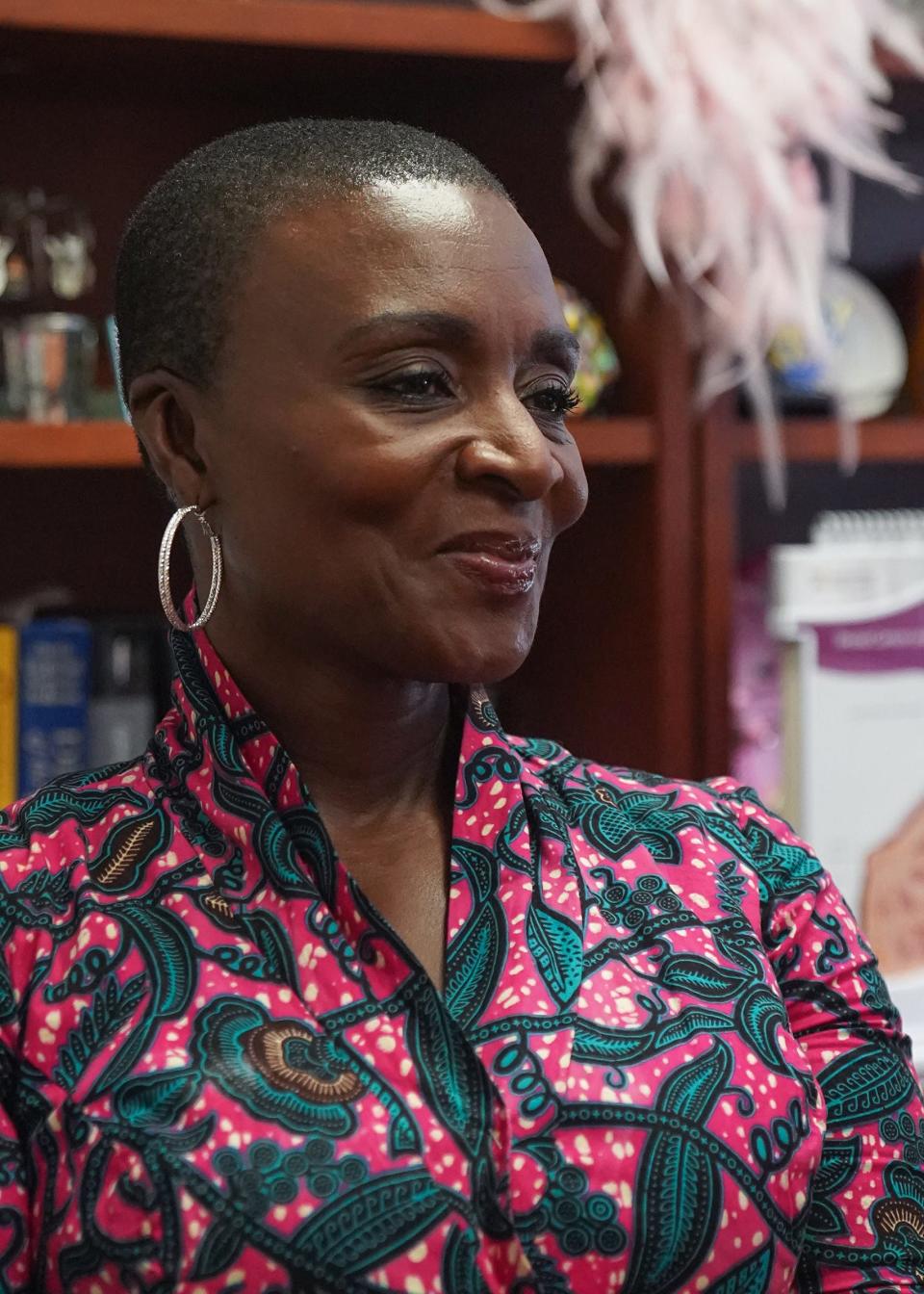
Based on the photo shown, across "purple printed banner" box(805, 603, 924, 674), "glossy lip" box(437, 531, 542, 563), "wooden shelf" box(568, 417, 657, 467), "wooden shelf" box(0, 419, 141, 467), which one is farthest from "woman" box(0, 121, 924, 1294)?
"purple printed banner" box(805, 603, 924, 674)

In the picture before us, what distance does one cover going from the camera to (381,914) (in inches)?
31.0

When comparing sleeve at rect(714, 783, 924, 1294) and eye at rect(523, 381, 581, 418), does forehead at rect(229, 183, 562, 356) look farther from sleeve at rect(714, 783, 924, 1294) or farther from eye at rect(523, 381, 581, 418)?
sleeve at rect(714, 783, 924, 1294)

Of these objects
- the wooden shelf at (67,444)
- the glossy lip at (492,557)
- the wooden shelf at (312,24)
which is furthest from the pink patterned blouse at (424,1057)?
the wooden shelf at (312,24)

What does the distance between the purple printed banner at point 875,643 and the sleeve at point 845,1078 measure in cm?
60

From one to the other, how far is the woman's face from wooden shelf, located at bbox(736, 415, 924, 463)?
72 cm

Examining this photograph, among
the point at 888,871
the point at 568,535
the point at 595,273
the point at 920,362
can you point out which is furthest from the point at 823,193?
the point at 888,871

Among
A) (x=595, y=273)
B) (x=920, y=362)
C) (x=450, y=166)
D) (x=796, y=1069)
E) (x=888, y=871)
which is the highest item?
(x=450, y=166)

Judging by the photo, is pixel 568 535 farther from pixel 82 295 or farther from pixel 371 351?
pixel 371 351

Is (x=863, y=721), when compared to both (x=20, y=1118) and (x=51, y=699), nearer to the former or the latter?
(x=51, y=699)

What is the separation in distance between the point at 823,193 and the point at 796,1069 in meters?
1.06

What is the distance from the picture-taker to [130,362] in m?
0.85

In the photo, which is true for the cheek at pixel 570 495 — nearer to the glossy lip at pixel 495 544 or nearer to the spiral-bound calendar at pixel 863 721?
the glossy lip at pixel 495 544

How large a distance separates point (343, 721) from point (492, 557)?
0.41 feet

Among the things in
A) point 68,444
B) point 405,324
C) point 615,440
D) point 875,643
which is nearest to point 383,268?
point 405,324
